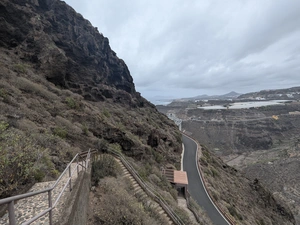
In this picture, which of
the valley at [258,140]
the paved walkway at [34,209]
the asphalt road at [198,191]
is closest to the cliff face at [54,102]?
the paved walkway at [34,209]

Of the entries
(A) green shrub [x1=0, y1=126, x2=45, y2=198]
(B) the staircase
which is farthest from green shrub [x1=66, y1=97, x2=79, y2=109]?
(A) green shrub [x1=0, y1=126, x2=45, y2=198]

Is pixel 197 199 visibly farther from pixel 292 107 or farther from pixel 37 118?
pixel 292 107

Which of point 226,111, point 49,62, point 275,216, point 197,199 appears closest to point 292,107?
point 226,111

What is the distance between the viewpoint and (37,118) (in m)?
12.6

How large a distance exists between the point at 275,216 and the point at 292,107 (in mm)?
141208

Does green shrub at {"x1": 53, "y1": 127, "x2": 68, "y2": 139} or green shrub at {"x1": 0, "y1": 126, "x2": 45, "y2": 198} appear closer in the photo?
green shrub at {"x1": 0, "y1": 126, "x2": 45, "y2": 198}

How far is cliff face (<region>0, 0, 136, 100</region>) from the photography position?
24828mm

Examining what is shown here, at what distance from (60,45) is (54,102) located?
861 inches

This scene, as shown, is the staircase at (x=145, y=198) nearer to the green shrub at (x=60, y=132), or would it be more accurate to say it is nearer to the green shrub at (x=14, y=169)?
the green shrub at (x=60, y=132)

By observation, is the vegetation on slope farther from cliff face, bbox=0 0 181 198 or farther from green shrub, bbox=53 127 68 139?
green shrub, bbox=53 127 68 139

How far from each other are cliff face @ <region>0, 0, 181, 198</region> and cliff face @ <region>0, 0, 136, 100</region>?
116mm

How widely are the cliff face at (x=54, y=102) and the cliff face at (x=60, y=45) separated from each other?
116 millimetres

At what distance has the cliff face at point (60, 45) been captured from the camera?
24.8m

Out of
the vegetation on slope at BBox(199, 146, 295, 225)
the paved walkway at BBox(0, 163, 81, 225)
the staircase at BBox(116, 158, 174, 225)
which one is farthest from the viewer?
the vegetation on slope at BBox(199, 146, 295, 225)
